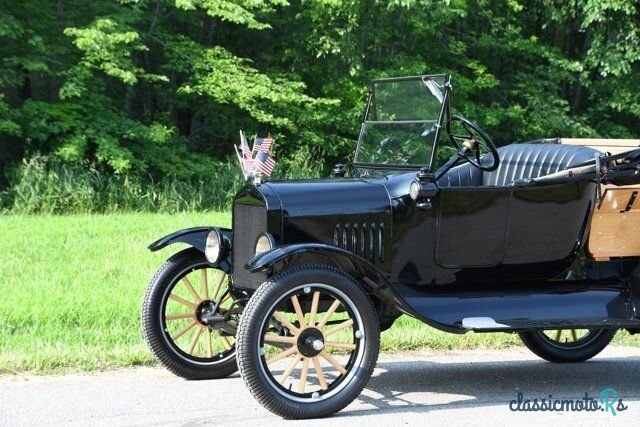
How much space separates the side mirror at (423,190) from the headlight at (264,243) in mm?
870

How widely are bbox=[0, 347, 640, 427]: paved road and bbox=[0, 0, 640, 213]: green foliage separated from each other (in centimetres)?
1183

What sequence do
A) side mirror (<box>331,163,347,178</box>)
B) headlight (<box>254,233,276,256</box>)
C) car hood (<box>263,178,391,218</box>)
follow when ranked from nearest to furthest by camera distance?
headlight (<box>254,233,276,256</box>), car hood (<box>263,178,391,218</box>), side mirror (<box>331,163,347,178</box>)

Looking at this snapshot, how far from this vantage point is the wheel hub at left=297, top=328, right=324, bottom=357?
202 inches

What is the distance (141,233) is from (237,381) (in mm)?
6530

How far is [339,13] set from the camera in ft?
68.9

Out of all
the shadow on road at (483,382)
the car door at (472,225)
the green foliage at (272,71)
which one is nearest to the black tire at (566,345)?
the shadow on road at (483,382)

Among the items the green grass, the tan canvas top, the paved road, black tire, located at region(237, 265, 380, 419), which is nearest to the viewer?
black tire, located at region(237, 265, 380, 419)

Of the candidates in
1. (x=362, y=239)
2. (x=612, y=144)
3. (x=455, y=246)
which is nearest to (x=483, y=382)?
(x=455, y=246)

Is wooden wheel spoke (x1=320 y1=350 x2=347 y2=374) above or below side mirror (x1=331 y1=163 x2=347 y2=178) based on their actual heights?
below

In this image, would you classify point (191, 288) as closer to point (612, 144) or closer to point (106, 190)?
point (612, 144)

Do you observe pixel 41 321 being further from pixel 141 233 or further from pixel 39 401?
pixel 141 233

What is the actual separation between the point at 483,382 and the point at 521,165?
4.75ft

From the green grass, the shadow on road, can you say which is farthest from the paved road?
the green grass

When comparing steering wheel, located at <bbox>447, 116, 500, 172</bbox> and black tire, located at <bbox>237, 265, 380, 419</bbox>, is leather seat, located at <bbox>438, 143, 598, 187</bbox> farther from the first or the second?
black tire, located at <bbox>237, 265, 380, 419</bbox>
